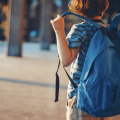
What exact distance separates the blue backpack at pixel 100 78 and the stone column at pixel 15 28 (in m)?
11.0

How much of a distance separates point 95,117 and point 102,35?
52 cm

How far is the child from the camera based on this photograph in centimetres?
139

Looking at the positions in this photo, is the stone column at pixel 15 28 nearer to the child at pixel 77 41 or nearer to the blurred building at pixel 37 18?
the blurred building at pixel 37 18

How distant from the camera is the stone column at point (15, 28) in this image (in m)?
12.0

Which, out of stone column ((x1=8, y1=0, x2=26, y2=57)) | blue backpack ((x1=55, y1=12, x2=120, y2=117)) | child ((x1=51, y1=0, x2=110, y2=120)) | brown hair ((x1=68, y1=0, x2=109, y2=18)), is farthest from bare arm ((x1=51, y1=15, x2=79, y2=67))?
stone column ((x1=8, y1=0, x2=26, y2=57))

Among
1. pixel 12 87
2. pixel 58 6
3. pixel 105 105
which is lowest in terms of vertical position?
pixel 12 87

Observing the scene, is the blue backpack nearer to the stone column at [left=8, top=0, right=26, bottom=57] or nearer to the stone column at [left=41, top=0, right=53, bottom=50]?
the stone column at [left=8, top=0, right=26, bottom=57]

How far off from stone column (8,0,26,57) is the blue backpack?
11037 millimetres

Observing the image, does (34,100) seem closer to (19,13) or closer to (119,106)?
(119,106)

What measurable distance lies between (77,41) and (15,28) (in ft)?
36.4

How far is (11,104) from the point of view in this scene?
3662mm

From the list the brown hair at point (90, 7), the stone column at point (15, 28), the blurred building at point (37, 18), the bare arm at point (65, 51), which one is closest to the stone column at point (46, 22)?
the blurred building at point (37, 18)

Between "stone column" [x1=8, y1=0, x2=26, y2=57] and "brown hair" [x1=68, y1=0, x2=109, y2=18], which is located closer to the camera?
"brown hair" [x1=68, y1=0, x2=109, y2=18]

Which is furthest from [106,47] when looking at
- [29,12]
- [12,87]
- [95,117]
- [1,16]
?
[29,12]
